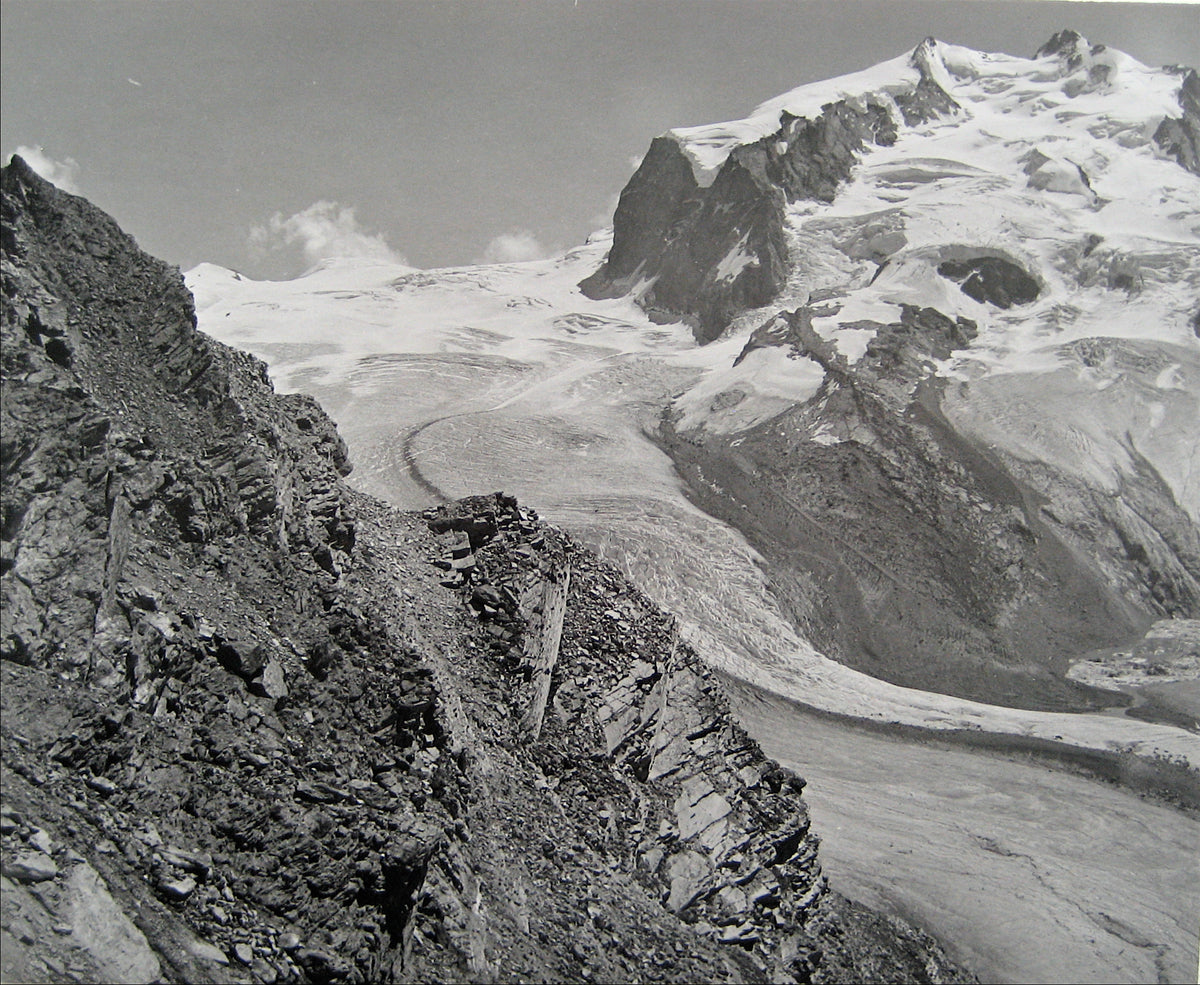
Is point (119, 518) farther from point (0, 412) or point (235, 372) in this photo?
point (235, 372)

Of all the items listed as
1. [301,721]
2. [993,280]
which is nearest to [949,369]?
[993,280]

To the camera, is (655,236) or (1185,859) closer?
(1185,859)

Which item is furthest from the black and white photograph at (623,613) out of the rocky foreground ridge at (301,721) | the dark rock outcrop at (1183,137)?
the dark rock outcrop at (1183,137)

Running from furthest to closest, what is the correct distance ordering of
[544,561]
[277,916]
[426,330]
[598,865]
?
1. [426,330]
2. [544,561]
3. [598,865]
4. [277,916]

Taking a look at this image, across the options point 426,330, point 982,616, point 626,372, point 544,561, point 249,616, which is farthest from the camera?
point 426,330

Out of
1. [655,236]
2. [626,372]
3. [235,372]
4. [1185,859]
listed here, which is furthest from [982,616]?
[655,236]

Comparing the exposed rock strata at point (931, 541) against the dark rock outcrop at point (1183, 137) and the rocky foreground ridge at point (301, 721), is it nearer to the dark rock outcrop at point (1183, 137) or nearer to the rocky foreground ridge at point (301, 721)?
the rocky foreground ridge at point (301, 721)
